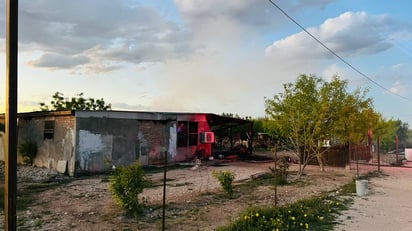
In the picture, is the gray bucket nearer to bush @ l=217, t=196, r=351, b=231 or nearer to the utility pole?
bush @ l=217, t=196, r=351, b=231

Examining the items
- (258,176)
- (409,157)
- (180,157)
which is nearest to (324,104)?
(258,176)

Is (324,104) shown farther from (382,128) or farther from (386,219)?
(382,128)

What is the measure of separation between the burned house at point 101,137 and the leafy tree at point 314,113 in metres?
5.20

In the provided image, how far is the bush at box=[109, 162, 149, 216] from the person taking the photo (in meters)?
7.70

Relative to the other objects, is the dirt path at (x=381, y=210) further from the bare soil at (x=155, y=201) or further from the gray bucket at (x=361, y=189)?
the bare soil at (x=155, y=201)

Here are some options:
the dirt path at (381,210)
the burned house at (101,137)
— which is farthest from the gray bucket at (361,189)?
the burned house at (101,137)

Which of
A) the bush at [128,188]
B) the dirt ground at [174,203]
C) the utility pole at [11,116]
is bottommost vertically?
the dirt ground at [174,203]

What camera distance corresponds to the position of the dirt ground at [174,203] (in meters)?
7.16

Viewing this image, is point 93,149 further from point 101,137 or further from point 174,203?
point 174,203

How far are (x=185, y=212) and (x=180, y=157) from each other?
40.4 feet

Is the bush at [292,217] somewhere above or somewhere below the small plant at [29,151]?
below

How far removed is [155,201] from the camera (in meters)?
9.13

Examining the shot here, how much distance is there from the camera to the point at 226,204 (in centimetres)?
898

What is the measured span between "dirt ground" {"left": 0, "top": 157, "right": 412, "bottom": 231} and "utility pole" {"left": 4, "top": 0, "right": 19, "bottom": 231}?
3.16m
